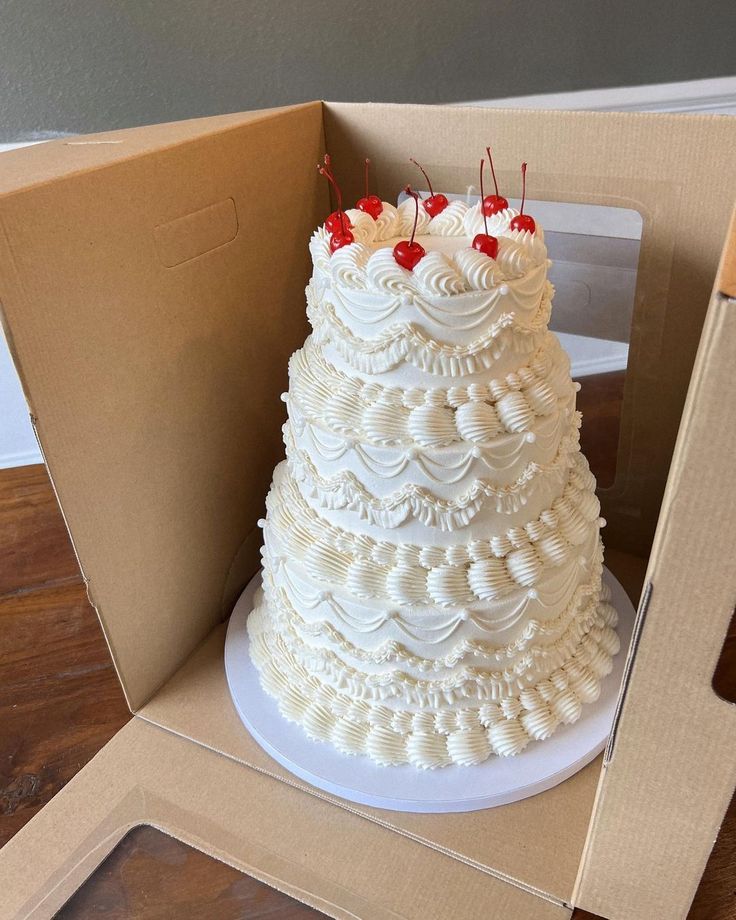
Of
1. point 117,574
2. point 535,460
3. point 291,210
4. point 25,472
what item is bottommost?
point 25,472

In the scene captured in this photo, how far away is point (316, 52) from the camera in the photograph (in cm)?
119

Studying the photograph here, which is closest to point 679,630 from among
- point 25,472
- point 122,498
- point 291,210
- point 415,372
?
point 415,372

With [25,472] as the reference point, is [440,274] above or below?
above

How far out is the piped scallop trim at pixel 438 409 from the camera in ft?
2.03

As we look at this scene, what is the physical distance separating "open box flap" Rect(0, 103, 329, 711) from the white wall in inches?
22.6

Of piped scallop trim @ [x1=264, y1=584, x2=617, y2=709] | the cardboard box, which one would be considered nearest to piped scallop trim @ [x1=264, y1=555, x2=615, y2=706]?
piped scallop trim @ [x1=264, y1=584, x2=617, y2=709]

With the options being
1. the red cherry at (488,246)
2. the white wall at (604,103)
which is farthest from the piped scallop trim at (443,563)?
the white wall at (604,103)

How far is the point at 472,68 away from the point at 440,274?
0.82 metres

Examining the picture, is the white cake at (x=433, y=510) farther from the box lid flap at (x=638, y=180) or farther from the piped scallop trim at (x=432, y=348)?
the box lid flap at (x=638, y=180)

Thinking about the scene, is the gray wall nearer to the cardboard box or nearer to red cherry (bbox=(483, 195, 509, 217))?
the cardboard box

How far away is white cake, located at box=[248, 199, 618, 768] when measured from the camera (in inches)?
24.3

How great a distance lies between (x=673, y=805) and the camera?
Result: 1.71 feet

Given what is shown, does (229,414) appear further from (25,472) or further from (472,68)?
(472,68)

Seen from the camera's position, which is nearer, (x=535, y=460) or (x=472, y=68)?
(x=535, y=460)
